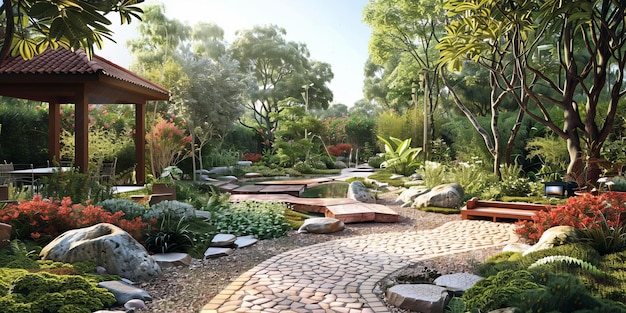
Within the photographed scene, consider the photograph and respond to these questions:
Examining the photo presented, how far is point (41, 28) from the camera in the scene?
3465mm

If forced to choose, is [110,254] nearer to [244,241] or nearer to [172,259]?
[172,259]

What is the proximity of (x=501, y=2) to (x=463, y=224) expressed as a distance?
3.41 meters

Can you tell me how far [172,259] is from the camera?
4.87m

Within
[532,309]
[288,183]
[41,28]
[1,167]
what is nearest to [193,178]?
[288,183]

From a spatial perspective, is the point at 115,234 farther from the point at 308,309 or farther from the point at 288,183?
the point at 288,183

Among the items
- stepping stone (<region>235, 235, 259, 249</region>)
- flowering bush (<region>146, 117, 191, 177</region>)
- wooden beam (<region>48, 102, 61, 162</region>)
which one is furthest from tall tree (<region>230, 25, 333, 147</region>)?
stepping stone (<region>235, 235, 259, 249</region>)

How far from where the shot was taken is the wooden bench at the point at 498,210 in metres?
7.47

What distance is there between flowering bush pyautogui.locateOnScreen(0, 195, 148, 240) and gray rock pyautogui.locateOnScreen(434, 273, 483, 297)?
3.18 metres

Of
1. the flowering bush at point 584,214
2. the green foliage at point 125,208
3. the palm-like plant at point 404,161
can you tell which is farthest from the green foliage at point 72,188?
the palm-like plant at point 404,161

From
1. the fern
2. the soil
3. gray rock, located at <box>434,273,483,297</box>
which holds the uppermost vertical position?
the fern

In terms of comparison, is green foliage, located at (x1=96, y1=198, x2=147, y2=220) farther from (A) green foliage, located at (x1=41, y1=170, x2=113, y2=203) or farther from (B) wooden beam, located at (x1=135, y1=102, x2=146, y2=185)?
(B) wooden beam, located at (x1=135, y1=102, x2=146, y2=185)

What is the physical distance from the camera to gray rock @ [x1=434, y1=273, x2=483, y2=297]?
12.1 feet

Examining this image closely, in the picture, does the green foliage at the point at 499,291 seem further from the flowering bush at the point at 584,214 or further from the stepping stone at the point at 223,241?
the stepping stone at the point at 223,241

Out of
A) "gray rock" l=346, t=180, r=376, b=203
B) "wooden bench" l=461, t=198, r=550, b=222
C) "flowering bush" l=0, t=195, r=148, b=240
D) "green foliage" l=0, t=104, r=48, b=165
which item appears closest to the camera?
"flowering bush" l=0, t=195, r=148, b=240
